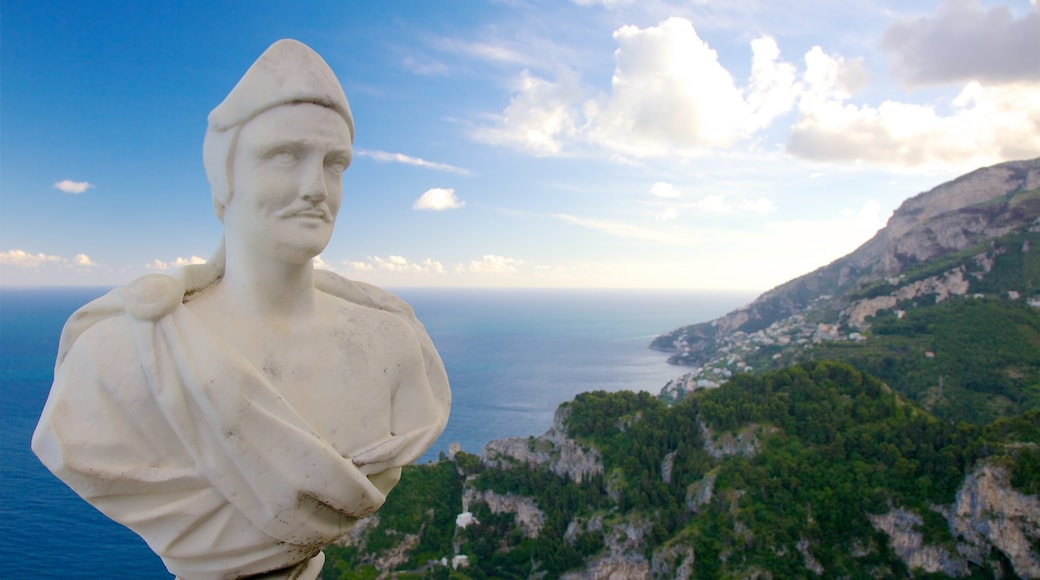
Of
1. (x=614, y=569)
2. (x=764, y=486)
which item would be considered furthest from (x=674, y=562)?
(x=764, y=486)

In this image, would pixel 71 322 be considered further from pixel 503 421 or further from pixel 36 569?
pixel 503 421

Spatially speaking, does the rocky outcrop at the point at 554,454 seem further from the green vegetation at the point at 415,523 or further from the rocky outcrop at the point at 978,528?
the rocky outcrop at the point at 978,528

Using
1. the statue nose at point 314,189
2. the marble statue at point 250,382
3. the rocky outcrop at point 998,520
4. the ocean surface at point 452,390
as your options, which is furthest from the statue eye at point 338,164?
the ocean surface at point 452,390

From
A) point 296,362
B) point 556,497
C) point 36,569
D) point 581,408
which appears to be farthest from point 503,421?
point 296,362

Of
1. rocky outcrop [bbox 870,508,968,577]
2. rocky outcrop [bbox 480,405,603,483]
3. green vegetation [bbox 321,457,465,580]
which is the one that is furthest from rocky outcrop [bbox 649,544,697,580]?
green vegetation [bbox 321,457,465,580]

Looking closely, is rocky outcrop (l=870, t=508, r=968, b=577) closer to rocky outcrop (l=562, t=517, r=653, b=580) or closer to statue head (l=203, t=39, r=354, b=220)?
rocky outcrop (l=562, t=517, r=653, b=580)

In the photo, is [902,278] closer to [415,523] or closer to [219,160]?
[415,523]

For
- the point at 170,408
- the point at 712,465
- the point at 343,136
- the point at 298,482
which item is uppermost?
the point at 343,136
